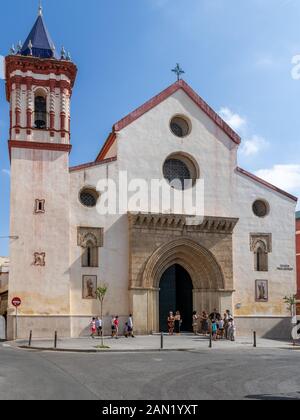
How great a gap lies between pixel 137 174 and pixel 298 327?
1363 centimetres

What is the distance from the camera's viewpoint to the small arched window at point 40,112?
34.8m

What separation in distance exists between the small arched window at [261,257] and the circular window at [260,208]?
6.76ft

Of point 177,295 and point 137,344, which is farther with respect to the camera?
point 177,295

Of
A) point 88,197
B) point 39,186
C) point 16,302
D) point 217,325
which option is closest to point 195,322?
point 217,325

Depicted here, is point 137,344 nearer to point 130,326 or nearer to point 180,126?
point 130,326

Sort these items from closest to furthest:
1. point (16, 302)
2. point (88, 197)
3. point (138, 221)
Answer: point (16, 302)
point (138, 221)
point (88, 197)

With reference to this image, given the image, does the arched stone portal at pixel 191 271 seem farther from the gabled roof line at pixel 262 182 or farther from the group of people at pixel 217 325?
the gabled roof line at pixel 262 182

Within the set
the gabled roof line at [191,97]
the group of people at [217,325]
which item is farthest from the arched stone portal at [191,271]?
the gabled roof line at [191,97]

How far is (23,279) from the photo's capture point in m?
32.0

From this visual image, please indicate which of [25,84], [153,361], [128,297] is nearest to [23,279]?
[128,297]

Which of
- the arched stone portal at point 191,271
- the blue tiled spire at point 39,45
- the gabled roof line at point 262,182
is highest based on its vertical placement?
the blue tiled spire at point 39,45

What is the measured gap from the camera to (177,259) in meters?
36.4

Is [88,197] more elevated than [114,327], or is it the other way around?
[88,197]

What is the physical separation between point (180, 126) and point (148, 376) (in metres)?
24.3
